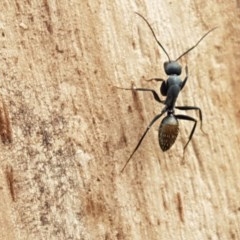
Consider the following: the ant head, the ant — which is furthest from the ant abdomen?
the ant head

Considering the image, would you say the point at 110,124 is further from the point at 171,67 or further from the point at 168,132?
the point at 171,67

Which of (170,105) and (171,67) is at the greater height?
(171,67)

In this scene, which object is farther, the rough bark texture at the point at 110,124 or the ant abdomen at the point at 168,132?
the ant abdomen at the point at 168,132

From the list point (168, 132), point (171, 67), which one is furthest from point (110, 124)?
point (171, 67)

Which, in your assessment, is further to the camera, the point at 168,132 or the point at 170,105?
the point at 170,105

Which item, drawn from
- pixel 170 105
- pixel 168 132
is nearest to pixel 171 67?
pixel 170 105

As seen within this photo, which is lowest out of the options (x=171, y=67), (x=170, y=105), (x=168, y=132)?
(x=168, y=132)

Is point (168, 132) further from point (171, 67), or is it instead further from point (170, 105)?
point (171, 67)

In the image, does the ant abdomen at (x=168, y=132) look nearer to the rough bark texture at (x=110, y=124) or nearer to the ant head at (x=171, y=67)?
the rough bark texture at (x=110, y=124)

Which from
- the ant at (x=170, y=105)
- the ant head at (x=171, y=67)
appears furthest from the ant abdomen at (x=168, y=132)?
the ant head at (x=171, y=67)

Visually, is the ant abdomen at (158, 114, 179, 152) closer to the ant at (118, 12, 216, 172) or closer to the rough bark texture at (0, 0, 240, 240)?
the ant at (118, 12, 216, 172)
